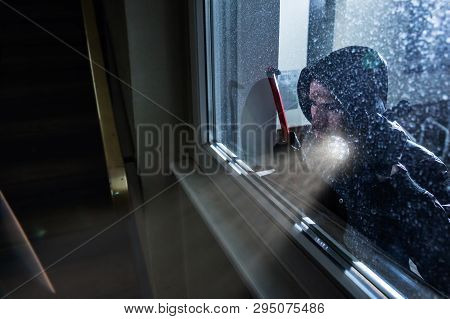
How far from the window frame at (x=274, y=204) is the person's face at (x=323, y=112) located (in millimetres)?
147

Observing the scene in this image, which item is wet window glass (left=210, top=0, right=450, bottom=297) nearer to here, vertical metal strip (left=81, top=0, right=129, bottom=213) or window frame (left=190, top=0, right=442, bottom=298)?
window frame (left=190, top=0, right=442, bottom=298)

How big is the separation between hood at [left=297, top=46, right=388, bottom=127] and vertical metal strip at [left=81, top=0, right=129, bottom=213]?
100cm

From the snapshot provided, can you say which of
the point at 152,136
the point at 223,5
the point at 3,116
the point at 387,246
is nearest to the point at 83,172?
the point at 3,116

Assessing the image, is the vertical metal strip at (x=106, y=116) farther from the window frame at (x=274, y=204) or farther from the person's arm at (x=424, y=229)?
the person's arm at (x=424, y=229)

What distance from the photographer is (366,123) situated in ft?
1.38

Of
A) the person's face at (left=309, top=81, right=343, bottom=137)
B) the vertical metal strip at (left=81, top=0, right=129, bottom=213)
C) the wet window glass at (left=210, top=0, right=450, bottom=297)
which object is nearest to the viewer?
the wet window glass at (left=210, top=0, right=450, bottom=297)

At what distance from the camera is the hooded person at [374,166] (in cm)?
36

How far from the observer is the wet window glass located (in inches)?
13.3

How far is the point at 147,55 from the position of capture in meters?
0.90

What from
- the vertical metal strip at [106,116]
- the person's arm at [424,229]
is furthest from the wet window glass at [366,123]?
the vertical metal strip at [106,116]

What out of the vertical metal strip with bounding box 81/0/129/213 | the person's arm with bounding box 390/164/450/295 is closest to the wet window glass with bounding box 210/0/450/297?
the person's arm with bounding box 390/164/450/295

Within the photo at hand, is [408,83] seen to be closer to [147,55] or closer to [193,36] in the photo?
[193,36]

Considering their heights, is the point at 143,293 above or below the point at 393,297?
below

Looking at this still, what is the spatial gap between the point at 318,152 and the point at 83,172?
119 cm
